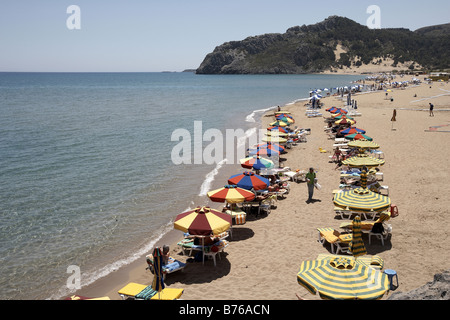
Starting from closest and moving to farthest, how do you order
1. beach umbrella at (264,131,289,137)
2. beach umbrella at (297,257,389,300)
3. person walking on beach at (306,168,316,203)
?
beach umbrella at (297,257,389,300)
person walking on beach at (306,168,316,203)
beach umbrella at (264,131,289,137)

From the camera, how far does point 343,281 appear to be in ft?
22.5

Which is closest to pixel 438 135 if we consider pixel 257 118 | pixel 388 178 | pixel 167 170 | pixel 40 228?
pixel 388 178

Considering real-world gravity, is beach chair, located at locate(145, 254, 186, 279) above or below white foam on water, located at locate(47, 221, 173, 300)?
above

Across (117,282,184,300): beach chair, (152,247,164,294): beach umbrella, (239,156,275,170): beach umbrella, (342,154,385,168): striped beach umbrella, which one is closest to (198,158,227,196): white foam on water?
(239,156,275,170): beach umbrella

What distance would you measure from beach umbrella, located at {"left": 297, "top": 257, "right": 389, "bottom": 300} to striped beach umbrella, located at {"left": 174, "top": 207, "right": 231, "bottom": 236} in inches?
136

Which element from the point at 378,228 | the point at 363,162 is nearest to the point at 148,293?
the point at 378,228

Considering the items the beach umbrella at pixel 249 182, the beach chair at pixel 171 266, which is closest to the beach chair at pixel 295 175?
the beach umbrella at pixel 249 182

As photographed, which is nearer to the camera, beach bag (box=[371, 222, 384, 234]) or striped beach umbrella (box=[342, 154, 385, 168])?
beach bag (box=[371, 222, 384, 234])

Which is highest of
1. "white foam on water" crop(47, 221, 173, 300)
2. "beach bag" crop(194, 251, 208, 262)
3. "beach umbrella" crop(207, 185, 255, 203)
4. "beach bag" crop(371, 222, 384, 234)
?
"beach umbrella" crop(207, 185, 255, 203)

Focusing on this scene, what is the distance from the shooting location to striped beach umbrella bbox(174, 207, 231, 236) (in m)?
10.2

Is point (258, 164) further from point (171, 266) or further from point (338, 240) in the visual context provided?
point (171, 266)

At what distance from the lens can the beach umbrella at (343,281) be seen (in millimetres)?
6695

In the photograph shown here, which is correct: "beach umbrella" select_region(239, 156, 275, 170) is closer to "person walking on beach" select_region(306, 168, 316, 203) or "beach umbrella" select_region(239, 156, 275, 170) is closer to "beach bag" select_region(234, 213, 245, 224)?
"person walking on beach" select_region(306, 168, 316, 203)
